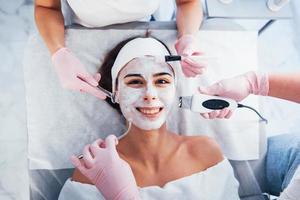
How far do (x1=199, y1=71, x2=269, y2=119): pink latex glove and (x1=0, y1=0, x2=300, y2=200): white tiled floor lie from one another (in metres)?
0.09

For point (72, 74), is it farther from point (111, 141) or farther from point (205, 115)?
point (205, 115)

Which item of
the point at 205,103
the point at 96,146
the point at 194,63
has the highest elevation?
the point at 194,63

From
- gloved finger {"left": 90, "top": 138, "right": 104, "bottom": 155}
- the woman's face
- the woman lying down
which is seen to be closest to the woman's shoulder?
the woman lying down

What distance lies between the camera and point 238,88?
3.75 ft

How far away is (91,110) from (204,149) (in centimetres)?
34

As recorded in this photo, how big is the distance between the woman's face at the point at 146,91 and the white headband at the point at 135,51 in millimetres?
15

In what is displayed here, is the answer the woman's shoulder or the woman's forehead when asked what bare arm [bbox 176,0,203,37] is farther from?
the woman's shoulder

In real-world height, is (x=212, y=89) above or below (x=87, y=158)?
above

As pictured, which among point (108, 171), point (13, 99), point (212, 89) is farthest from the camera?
point (13, 99)

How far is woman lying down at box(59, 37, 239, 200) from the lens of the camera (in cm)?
105

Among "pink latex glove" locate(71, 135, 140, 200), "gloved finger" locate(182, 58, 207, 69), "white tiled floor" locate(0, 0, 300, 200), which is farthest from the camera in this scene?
"white tiled floor" locate(0, 0, 300, 200)

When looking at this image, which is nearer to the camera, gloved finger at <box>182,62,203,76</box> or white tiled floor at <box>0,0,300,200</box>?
gloved finger at <box>182,62,203,76</box>

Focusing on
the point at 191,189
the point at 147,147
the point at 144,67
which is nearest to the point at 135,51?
the point at 144,67

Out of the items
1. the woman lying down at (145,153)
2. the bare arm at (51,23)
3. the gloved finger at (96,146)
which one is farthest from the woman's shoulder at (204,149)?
the bare arm at (51,23)
